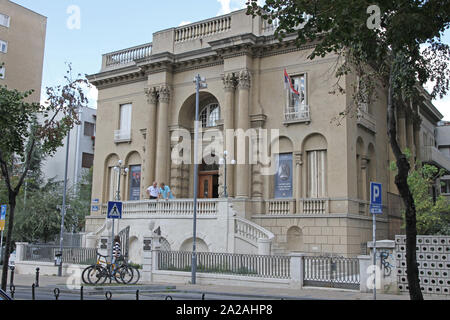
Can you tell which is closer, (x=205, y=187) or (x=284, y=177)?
(x=284, y=177)

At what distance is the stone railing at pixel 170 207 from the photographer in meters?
27.0

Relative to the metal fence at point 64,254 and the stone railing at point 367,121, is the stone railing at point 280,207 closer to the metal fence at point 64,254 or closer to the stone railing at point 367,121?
the stone railing at point 367,121

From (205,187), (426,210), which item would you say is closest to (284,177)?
(205,187)

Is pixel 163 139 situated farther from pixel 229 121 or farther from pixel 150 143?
pixel 229 121

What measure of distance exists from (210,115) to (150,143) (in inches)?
176

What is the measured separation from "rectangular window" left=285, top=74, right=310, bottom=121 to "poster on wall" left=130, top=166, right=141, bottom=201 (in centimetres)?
1208

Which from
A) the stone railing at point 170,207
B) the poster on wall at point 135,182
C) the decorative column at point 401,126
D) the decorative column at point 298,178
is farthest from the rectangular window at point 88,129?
the decorative column at point 401,126

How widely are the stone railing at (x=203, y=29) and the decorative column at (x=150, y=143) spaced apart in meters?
4.23

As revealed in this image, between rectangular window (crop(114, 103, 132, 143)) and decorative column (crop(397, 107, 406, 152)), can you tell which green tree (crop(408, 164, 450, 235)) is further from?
rectangular window (crop(114, 103, 132, 143))

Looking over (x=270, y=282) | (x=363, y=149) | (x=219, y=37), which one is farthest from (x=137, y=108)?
(x=270, y=282)

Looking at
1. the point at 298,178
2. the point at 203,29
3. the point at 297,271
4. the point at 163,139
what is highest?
the point at 203,29

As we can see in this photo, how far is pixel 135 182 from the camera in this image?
35.4m

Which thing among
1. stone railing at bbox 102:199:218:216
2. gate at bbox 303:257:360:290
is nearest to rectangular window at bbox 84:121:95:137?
stone railing at bbox 102:199:218:216

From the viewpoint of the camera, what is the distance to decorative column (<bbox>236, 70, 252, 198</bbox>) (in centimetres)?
2909
